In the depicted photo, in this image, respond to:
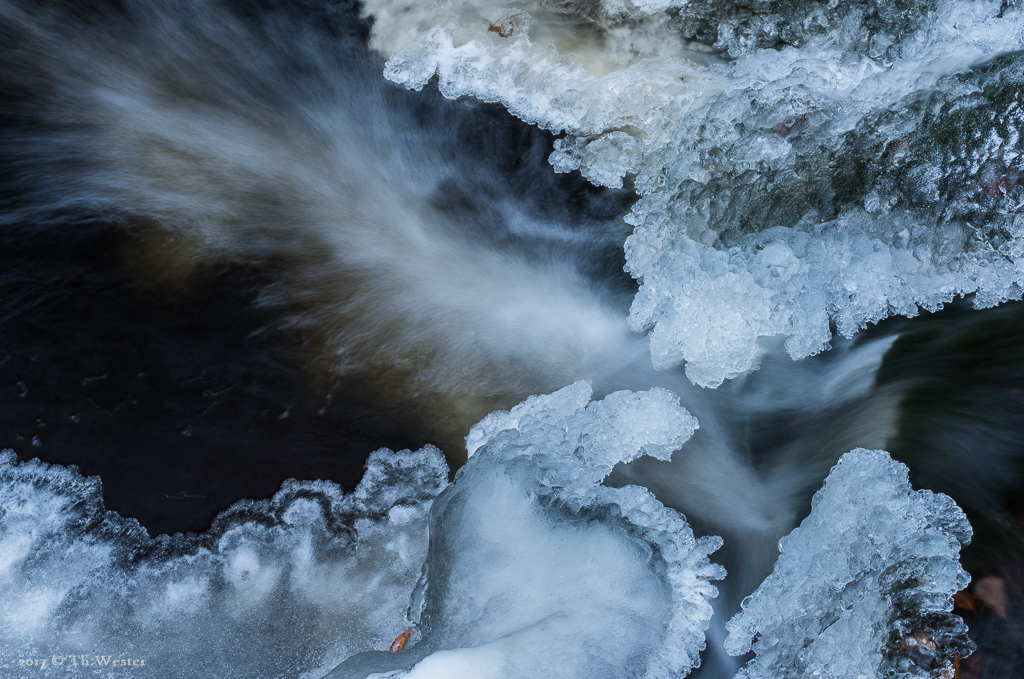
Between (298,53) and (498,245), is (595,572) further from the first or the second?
(298,53)

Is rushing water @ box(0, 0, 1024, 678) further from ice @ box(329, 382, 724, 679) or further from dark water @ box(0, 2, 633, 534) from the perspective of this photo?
ice @ box(329, 382, 724, 679)

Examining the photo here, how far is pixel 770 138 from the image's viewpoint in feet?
9.87

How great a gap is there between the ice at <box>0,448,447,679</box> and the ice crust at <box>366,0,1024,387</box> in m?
1.85

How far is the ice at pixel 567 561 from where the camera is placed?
9.14 ft

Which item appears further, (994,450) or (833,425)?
(833,425)

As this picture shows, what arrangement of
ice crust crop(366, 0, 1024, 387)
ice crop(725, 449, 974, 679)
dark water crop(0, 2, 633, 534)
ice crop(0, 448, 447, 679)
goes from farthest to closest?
dark water crop(0, 2, 633, 534), ice crop(0, 448, 447, 679), ice crust crop(366, 0, 1024, 387), ice crop(725, 449, 974, 679)

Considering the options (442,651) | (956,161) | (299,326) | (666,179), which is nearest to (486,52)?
(666,179)

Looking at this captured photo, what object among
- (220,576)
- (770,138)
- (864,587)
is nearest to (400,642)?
(220,576)

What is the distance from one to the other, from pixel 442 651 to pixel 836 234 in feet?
8.70

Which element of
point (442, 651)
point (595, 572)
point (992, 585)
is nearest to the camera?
point (992, 585)

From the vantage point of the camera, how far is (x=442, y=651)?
2.70 m

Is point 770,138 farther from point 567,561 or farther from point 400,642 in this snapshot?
point 400,642

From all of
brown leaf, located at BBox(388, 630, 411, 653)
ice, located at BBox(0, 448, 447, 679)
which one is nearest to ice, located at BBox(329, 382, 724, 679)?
brown leaf, located at BBox(388, 630, 411, 653)

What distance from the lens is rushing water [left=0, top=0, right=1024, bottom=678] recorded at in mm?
3203
